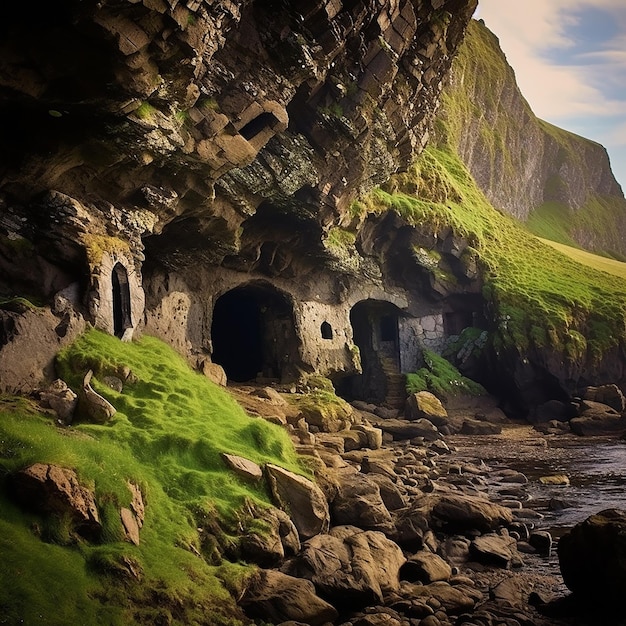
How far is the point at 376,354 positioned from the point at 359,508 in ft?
101

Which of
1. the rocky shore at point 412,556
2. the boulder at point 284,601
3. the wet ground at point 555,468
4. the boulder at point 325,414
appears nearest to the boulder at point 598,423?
the wet ground at point 555,468

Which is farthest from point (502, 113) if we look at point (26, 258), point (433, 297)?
point (26, 258)

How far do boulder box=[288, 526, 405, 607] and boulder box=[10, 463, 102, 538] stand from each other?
3.96 m

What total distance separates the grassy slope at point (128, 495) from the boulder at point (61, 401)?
1.76ft

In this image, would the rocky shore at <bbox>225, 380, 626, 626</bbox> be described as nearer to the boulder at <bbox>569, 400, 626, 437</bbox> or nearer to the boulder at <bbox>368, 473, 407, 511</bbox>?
the boulder at <bbox>368, 473, 407, 511</bbox>

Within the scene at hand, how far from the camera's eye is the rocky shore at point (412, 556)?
9.85 metres

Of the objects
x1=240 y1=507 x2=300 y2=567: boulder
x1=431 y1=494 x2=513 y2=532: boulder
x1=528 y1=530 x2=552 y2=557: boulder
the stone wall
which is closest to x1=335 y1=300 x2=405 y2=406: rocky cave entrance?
the stone wall

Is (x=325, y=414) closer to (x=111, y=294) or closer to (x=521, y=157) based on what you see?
(x=111, y=294)

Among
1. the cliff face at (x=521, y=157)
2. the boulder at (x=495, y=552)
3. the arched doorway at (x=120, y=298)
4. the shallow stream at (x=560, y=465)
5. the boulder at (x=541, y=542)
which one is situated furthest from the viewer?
the cliff face at (x=521, y=157)

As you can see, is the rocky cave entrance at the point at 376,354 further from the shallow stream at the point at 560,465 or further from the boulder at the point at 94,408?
the boulder at the point at 94,408

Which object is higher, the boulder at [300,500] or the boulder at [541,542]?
the boulder at [300,500]

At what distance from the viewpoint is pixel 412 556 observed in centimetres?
1282

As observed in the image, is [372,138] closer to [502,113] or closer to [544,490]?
[544,490]

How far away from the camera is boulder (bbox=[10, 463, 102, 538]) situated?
8562mm
